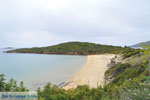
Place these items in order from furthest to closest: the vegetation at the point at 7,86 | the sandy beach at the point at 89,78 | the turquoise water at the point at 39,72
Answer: the turquoise water at the point at 39,72
the sandy beach at the point at 89,78
the vegetation at the point at 7,86

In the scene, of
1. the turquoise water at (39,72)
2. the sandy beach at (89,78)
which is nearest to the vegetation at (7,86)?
the sandy beach at (89,78)

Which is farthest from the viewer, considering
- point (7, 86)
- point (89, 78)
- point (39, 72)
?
point (39, 72)

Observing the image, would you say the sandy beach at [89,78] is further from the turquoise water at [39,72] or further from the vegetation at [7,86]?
the vegetation at [7,86]

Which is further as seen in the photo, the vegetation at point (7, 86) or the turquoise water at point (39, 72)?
the turquoise water at point (39, 72)

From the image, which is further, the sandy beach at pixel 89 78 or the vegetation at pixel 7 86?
the sandy beach at pixel 89 78

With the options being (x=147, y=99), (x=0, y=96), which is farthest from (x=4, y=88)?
(x=147, y=99)

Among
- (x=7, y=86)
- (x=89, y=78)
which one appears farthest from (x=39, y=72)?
(x=7, y=86)

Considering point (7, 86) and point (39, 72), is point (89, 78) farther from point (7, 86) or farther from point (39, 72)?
point (7, 86)

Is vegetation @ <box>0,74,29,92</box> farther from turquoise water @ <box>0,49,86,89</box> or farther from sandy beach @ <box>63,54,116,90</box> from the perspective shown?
turquoise water @ <box>0,49,86,89</box>

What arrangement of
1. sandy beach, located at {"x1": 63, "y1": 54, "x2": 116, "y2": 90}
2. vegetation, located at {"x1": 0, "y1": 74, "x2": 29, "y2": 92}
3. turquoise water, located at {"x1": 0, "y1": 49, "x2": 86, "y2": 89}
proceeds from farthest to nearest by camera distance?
1. turquoise water, located at {"x1": 0, "y1": 49, "x2": 86, "y2": 89}
2. sandy beach, located at {"x1": 63, "y1": 54, "x2": 116, "y2": 90}
3. vegetation, located at {"x1": 0, "y1": 74, "x2": 29, "y2": 92}

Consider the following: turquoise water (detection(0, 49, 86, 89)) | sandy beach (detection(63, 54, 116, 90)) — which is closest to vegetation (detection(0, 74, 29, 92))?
sandy beach (detection(63, 54, 116, 90))

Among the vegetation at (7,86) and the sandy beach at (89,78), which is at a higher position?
the vegetation at (7,86)

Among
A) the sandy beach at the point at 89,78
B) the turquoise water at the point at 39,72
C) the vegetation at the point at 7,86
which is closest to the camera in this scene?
the vegetation at the point at 7,86

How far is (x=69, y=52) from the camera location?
61062 millimetres
